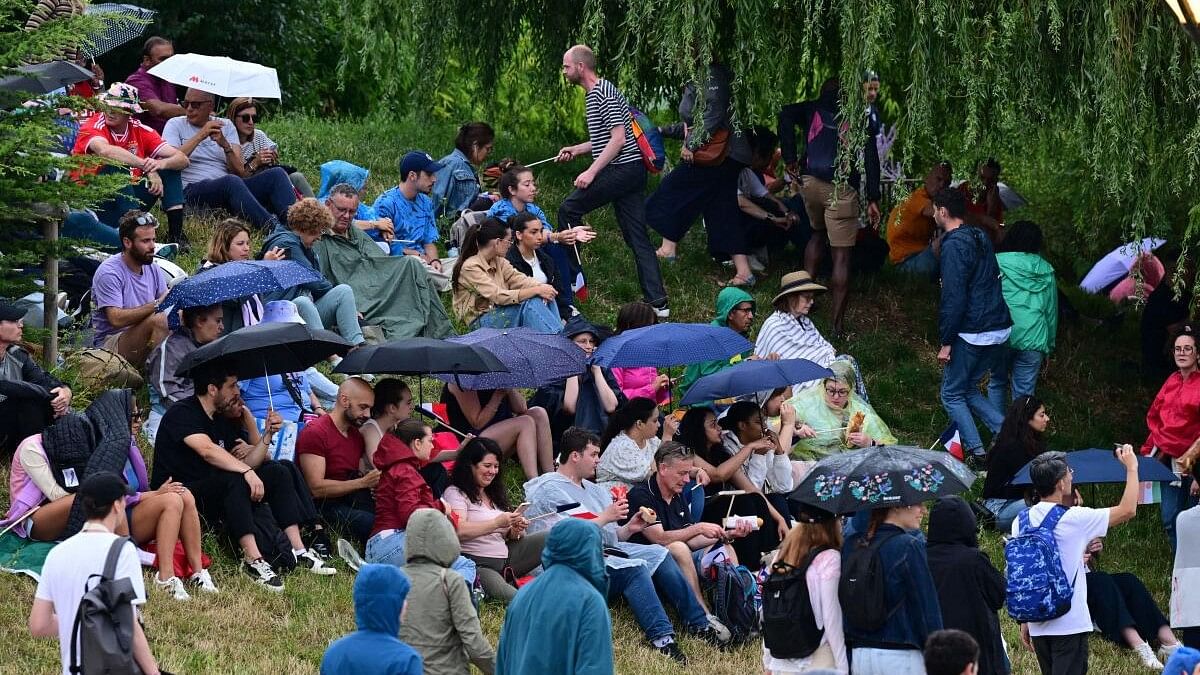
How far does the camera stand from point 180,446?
9969mm

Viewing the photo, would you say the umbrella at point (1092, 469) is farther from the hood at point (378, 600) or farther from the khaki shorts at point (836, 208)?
the hood at point (378, 600)

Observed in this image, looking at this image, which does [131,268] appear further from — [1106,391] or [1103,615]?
[1106,391]

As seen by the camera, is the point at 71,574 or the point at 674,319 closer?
the point at 71,574

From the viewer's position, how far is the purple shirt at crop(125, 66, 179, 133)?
53.9 feet

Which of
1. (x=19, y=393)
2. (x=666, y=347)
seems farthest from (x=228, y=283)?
(x=666, y=347)

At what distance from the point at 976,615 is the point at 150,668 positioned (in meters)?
3.65

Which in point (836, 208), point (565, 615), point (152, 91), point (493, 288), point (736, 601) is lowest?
point (736, 601)

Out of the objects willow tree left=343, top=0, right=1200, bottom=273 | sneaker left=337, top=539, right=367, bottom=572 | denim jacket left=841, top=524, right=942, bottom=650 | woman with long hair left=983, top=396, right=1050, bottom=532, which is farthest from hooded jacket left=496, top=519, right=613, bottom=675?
willow tree left=343, top=0, right=1200, bottom=273

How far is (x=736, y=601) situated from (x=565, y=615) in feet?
12.2

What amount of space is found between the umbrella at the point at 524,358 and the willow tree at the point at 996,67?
128 inches

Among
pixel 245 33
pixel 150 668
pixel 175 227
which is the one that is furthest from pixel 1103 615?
pixel 245 33

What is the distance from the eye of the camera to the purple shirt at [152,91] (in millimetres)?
16422

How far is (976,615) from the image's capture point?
321 inches

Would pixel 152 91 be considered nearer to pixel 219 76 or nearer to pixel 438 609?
pixel 219 76
